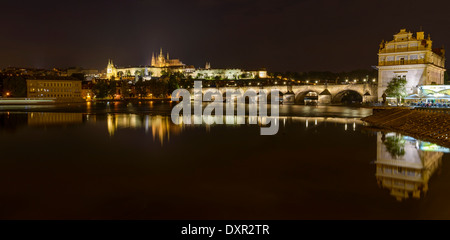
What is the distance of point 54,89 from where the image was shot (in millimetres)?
82438

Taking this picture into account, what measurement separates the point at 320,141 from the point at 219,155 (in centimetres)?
658

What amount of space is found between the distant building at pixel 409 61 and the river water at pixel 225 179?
92.9ft

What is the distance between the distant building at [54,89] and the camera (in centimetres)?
7950

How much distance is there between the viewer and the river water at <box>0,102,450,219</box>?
26.7ft

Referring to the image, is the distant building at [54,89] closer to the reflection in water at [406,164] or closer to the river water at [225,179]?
the river water at [225,179]

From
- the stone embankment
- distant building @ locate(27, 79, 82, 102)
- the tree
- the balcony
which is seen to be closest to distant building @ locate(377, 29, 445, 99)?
the balcony

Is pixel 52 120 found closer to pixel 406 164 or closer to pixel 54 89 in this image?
pixel 406 164

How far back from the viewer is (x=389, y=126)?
25.0 meters

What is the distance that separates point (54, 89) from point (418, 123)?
80.5 meters

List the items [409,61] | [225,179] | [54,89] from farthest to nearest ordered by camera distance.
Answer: [54,89] → [409,61] → [225,179]

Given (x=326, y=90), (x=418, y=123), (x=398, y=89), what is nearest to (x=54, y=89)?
(x=326, y=90)

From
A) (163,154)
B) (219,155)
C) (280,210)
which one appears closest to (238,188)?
(280,210)

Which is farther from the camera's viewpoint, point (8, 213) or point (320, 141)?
point (320, 141)
